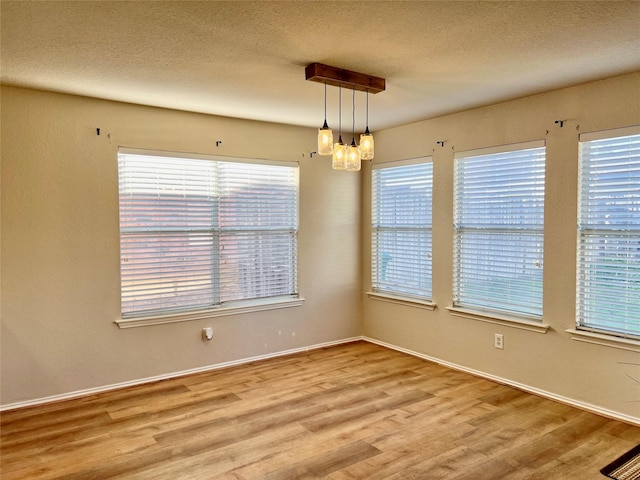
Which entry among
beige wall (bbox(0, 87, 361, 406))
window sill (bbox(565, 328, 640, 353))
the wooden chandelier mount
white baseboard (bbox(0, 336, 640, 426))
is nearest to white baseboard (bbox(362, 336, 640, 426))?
white baseboard (bbox(0, 336, 640, 426))

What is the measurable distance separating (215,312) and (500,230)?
2.76 meters

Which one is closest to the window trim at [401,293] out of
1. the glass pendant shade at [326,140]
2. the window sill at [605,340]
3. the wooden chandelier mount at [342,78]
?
the window sill at [605,340]

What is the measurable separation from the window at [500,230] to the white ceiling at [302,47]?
24.2 inches

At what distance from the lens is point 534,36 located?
2500 mm

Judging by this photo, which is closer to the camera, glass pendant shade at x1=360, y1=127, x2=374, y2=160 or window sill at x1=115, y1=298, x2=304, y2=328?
glass pendant shade at x1=360, y1=127, x2=374, y2=160

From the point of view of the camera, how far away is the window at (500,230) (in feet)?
12.3

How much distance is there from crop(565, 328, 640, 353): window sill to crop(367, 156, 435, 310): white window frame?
55.8 inches

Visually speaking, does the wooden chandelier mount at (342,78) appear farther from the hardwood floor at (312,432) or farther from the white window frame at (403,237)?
the hardwood floor at (312,432)

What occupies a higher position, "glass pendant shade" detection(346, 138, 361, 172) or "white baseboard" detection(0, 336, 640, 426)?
"glass pendant shade" detection(346, 138, 361, 172)

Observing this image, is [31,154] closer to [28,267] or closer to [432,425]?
[28,267]

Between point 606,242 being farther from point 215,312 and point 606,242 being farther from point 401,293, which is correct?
point 215,312

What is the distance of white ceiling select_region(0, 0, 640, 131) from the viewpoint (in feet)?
7.11

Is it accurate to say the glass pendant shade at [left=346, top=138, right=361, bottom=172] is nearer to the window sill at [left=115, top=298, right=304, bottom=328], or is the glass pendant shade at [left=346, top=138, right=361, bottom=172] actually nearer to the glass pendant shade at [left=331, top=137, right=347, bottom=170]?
the glass pendant shade at [left=331, top=137, right=347, bottom=170]

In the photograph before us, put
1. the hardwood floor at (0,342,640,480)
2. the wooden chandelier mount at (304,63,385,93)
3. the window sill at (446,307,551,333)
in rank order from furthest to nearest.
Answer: the window sill at (446,307,551,333) < the wooden chandelier mount at (304,63,385,93) < the hardwood floor at (0,342,640,480)
